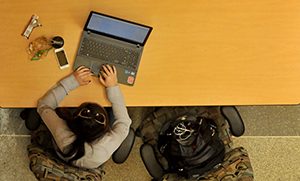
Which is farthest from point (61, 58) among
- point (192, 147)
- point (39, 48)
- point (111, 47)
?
point (192, 147)

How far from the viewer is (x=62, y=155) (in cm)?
168

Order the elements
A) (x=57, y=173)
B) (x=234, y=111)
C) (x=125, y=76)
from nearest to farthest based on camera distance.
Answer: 1. (x=57, y=173)
2. (x=125, y=76)
3. (x=234, y=111)

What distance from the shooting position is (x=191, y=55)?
175 cm

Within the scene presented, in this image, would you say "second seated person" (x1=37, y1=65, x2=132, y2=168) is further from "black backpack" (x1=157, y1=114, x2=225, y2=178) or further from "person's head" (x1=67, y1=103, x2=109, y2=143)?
"black backpack" (x1=157, y1=114, x2=225, y2=178)

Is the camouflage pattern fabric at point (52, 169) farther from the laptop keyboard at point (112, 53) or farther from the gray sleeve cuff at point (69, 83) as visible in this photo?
the laptop keyboard at point (112, 53)

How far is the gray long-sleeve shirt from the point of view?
1.69m

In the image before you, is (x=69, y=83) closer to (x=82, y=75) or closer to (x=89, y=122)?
(x=82, y=75)

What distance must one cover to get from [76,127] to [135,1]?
63cm

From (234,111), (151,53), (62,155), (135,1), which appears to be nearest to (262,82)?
(234,111)

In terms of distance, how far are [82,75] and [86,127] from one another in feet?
0.83

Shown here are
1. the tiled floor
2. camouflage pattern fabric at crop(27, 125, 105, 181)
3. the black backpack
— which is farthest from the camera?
the tiled floor

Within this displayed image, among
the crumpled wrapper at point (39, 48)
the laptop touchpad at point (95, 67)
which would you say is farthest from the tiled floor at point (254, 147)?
the crumpled wrapper at point (39, 48)

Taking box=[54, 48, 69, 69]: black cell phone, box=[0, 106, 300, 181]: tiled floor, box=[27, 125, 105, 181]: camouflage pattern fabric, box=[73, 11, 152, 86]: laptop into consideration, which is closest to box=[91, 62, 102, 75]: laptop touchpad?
box=[73, 11, 152, 86]: laptop

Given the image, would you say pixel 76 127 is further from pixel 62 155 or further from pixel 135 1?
pixel 135 1
